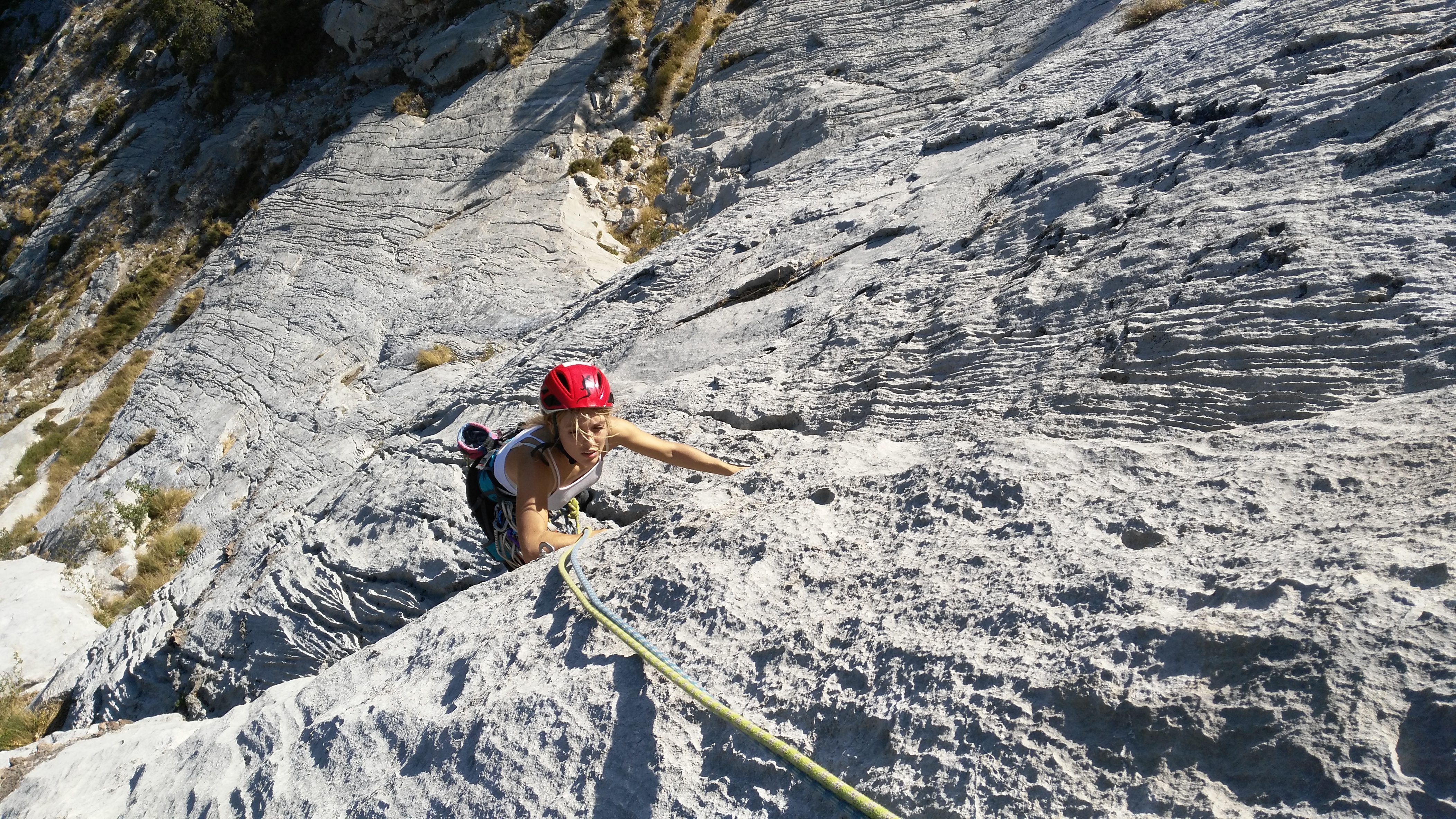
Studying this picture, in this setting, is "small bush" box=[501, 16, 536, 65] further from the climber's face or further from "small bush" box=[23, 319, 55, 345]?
the climber's face

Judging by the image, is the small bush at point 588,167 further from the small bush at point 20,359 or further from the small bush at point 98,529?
the small bush at point 20,359

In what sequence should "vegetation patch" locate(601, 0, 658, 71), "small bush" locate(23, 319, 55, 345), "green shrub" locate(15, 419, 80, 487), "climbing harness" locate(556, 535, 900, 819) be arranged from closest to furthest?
"climbing harness" locate(556, 535, 900, 819), "green shrub" locate(15, 419, 80, 487), "vegetation patch" locate(601, 0, 658, 71), "small bush" locate(23, 319, 55, 345)

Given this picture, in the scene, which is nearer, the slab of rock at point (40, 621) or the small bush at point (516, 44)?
the slab of rock at point (40, 621)

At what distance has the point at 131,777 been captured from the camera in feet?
14.8

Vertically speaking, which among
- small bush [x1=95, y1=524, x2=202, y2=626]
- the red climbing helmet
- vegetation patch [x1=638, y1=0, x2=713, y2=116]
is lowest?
small bush [x1=95, y1=524, x2=202, y2=626]

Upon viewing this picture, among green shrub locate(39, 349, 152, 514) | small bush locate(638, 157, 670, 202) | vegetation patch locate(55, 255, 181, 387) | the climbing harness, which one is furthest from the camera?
vegetation patch locate(55, 255, 181, 387)

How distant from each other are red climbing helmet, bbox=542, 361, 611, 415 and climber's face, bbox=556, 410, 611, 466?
0.06m

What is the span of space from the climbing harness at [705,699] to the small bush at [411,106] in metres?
16.2

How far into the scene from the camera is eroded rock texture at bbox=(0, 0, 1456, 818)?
2.22 metres

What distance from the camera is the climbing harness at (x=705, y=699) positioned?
2.36 metres

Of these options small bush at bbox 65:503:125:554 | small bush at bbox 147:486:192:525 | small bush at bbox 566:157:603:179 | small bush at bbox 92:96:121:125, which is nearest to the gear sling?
small bush at bbox 147:486:192:525

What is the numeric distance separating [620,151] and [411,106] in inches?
237

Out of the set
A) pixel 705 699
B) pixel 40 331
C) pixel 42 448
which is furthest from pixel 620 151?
pixel 40 331

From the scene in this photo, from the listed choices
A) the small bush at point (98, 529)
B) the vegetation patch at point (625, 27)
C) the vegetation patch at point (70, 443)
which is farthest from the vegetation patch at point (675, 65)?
the small bush at point (98, 529)
